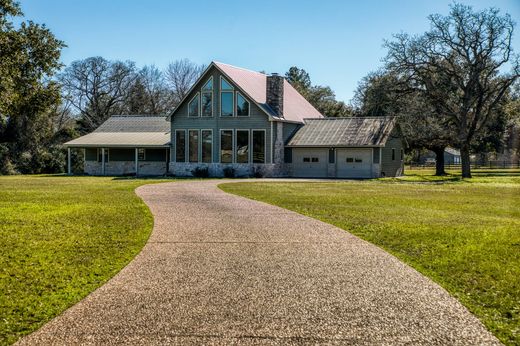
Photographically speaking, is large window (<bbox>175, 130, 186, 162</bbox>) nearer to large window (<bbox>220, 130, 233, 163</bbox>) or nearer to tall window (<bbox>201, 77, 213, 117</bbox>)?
tall window (<bbox>201, 77, 213, 117</bbox>)

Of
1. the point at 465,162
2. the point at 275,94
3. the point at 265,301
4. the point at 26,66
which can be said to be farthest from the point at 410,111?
the point at 265,301

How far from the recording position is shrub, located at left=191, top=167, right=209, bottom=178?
39.5 m

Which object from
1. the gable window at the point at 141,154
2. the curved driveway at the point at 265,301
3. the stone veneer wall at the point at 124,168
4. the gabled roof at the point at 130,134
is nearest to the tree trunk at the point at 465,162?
the gabled roof at the point at 130,134

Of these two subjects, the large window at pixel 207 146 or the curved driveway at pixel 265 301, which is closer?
the curved driveway at pixel 265 301

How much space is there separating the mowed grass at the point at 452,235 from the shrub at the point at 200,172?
56.4ft

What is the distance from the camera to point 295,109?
4456cm

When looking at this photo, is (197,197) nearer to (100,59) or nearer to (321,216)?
(321,216)

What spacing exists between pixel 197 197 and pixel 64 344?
15754 millimetres

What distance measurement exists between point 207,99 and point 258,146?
5019 mm

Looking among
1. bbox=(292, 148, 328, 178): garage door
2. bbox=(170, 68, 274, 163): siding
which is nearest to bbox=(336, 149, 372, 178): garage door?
bbox=(292, 148, 328, 178): garage door

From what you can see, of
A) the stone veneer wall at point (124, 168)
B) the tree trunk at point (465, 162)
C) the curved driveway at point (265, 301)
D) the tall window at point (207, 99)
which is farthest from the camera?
the stone veneer wall at point (124, 168)

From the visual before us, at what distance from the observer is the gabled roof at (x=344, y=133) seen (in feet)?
127

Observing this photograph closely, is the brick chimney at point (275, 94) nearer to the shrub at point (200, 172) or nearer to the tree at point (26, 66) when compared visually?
the shrub at point (200, 172)

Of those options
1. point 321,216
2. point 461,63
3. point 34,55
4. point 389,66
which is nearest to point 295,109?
point 389,66
